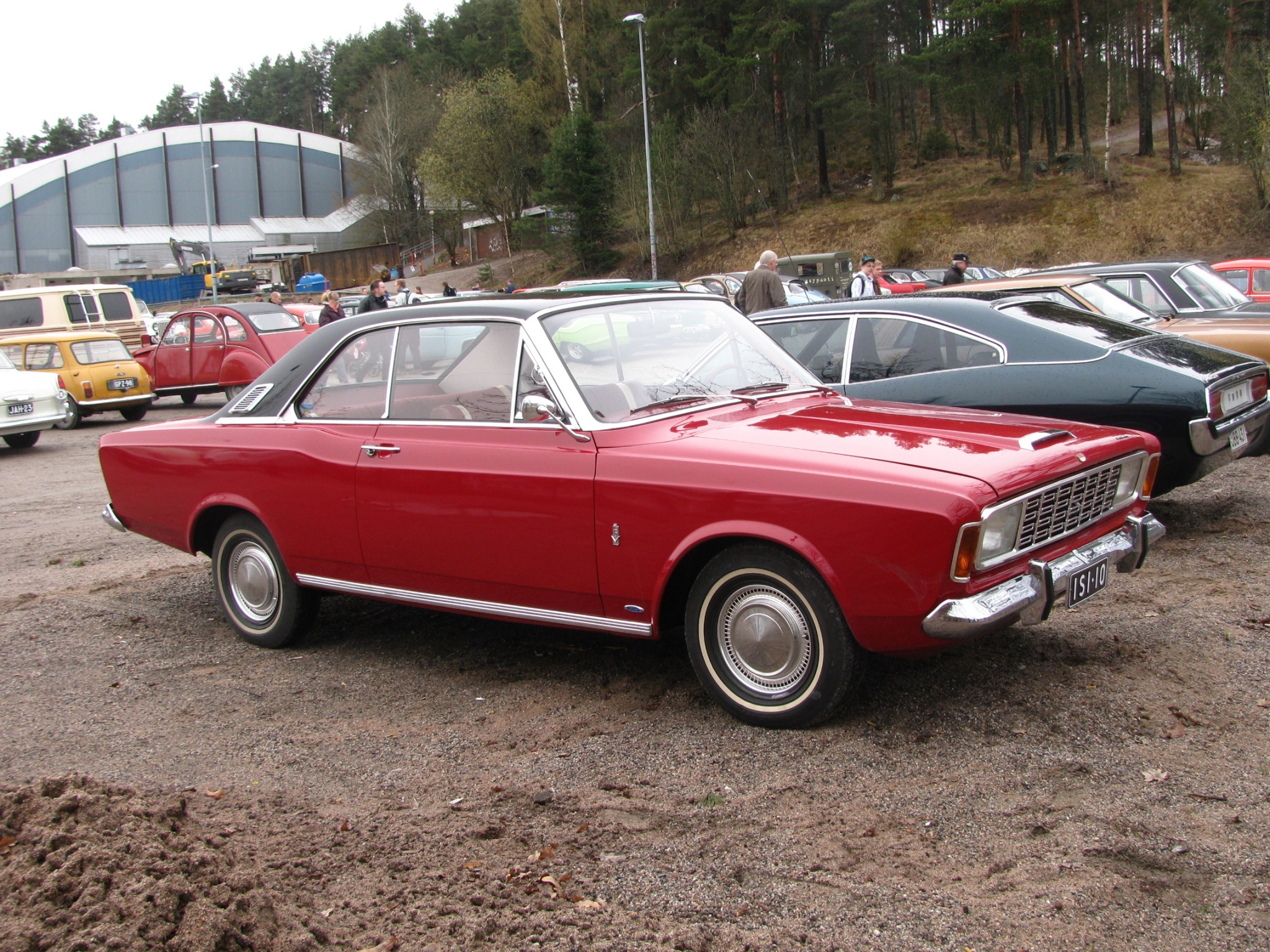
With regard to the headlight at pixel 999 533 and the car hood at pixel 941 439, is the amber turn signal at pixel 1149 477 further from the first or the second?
the headlight at pixel 999 533

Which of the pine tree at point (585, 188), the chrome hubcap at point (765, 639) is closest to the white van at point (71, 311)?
the chrome hubcap at point (765, 639)

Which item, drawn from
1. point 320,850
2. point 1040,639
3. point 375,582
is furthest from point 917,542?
point 375,582

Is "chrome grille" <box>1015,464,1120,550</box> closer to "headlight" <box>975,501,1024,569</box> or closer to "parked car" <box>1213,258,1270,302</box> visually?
"headlight" <box>975,501,1024,569</box>

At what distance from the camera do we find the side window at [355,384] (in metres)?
5.15

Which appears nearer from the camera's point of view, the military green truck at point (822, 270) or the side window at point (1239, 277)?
the side window at point (1239, 277)

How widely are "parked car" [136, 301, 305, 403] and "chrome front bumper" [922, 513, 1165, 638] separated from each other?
16.1 m

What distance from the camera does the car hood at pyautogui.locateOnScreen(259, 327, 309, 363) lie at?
1847 cm

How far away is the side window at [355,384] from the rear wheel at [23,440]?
1234 centimetres

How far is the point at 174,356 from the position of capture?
19266mm

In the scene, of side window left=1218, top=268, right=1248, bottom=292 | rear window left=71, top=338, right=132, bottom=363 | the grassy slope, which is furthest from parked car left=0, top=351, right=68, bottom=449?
the grassy slope

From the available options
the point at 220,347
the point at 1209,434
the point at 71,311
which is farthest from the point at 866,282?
the point at 71,311

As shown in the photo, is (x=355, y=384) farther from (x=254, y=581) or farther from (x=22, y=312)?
(x=22, y=312)

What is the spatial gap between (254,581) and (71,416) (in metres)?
14.0

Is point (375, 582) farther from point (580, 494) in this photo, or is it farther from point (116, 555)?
point (116, 555)
